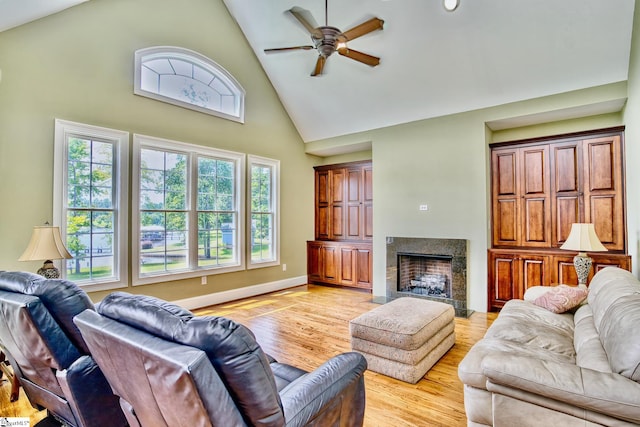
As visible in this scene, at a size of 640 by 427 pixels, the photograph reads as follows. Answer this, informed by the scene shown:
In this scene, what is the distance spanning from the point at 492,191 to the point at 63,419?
5235 millimetres

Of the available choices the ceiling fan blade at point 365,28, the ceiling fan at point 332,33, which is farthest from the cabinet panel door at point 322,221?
the ceiling fan blade at point 365,28

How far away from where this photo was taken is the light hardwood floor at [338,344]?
2266mm

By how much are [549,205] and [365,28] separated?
3424 millimetres

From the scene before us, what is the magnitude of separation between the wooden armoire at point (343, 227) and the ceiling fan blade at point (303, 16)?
313cm

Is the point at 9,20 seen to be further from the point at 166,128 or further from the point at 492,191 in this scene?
the point at 492,191

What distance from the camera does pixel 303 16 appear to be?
11.0ft

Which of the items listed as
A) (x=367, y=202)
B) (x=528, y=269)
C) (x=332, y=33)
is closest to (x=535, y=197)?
(x=528, y=269)

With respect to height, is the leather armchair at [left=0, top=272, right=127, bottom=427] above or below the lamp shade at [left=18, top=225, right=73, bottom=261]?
below

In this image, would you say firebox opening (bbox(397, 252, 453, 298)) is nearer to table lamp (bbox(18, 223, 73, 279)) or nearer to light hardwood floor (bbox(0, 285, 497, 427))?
light hardwood floor (bbox(0, 285, 497, 427))

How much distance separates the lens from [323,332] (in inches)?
151

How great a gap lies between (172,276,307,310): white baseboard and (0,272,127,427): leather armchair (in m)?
2.93

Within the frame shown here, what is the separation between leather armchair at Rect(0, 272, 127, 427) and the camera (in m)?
1.57

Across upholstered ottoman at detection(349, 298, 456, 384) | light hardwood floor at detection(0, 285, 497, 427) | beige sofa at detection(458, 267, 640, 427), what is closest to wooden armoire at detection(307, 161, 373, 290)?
light hardwood floor at detection(0, 285, 497, 427)

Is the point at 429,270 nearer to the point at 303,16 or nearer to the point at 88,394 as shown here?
the point at 303,16
